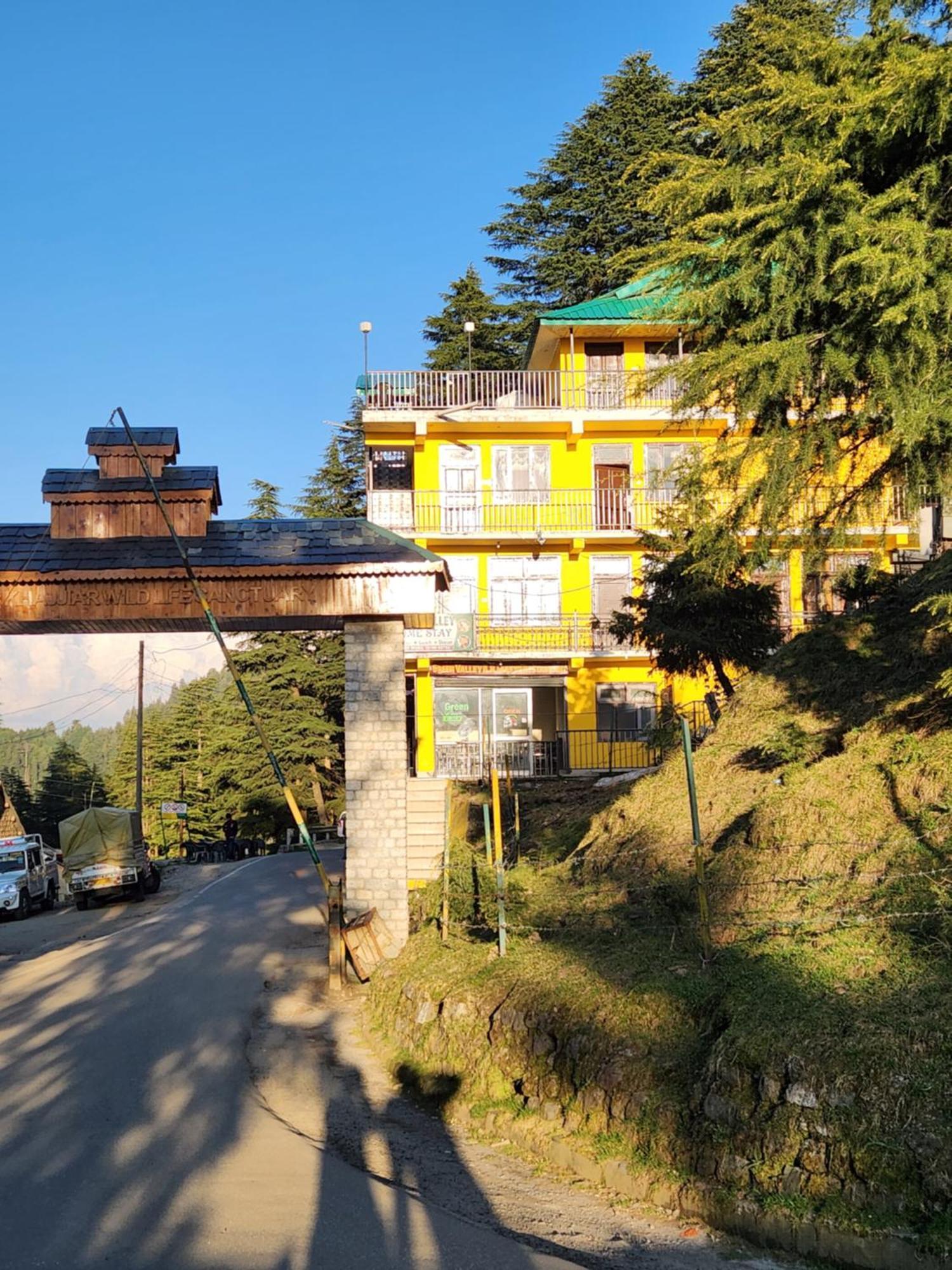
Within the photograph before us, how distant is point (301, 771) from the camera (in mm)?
49094

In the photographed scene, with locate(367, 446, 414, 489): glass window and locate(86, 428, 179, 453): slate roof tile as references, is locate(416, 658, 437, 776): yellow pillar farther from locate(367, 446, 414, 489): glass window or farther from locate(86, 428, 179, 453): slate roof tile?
locate(86, 428, 179, 453): slate roof tile

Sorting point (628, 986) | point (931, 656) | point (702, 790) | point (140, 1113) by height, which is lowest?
point (140, 1113)

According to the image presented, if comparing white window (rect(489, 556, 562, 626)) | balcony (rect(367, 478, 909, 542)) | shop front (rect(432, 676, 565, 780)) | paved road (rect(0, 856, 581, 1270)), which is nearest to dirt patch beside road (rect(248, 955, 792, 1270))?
paved road (rect(0, 856, 581, 1270))

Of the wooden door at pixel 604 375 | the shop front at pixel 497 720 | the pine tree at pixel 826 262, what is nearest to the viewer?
the pine tree at pixel 826 262

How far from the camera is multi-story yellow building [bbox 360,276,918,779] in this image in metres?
33.5

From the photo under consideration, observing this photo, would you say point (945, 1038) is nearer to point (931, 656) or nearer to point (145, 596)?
point (931, 656)

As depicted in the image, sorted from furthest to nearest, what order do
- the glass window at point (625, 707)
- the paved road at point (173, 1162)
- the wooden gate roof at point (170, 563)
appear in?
the glass window at point (625, 707) → the wooden gate roof at point (170, 563) → the paved road at point (173, 1162)

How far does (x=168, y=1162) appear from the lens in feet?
28.8

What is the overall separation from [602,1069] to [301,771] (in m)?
40.8

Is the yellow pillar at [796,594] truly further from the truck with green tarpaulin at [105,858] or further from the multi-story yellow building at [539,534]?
the truck with green tarpaulin at [105,858]

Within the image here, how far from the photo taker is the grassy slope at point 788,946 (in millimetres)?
7141

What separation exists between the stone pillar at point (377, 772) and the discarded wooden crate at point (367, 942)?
0.13m

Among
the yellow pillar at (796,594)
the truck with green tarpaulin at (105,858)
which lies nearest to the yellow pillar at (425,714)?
the truck with green tarpaulin at (105,858)

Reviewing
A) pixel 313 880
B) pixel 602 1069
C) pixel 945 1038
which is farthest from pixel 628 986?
pixel 313 880
